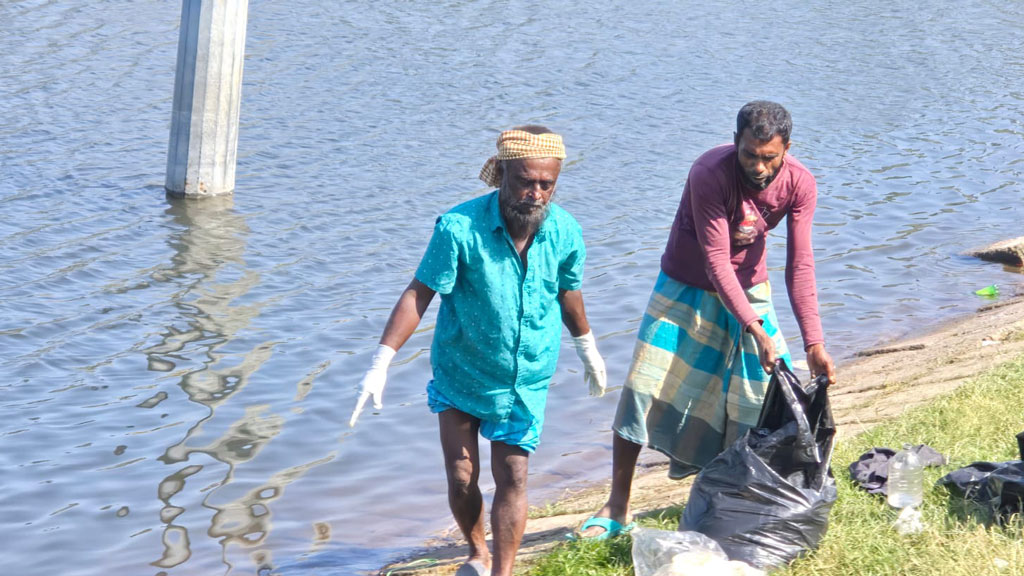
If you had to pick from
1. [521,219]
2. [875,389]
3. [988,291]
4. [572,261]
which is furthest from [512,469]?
[988,291]

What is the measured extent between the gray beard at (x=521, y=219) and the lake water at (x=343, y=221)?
6.93 feet

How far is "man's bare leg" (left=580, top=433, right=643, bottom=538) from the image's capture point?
464cm

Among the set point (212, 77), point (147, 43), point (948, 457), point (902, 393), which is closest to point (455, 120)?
point (212, 77)

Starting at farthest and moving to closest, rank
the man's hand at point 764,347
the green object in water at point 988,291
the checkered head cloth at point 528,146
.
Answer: the green object in water at point 988,291
the man's hand at point 764,347
the checkered head cloth at point 528,146

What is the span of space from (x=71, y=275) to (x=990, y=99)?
1370 centimetres

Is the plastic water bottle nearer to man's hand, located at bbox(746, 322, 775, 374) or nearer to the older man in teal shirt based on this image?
man's hand, located at bbox(746, 322, 775, 374)

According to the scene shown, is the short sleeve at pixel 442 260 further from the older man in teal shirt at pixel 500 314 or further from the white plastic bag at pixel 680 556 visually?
the white plastic bag at pixel 680 556

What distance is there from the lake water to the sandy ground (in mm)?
340

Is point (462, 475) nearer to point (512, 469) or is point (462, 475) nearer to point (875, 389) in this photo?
point (512, 469)

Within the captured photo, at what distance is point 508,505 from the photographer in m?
4.22

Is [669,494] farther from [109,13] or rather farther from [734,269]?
[109,13]

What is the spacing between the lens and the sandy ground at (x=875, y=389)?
201 inches

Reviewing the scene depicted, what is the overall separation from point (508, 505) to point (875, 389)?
3.51 m

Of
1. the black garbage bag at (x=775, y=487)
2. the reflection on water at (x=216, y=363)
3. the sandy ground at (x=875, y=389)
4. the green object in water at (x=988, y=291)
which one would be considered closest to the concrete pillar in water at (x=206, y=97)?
the reflection on water at (x=216, y=363)
